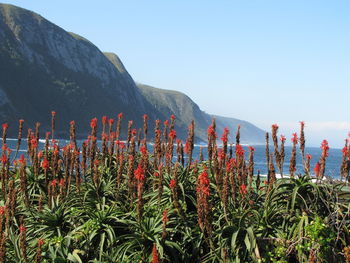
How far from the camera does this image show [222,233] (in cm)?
628

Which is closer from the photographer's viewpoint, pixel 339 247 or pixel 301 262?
pixel 301 262

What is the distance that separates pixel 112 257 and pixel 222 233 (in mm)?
1604

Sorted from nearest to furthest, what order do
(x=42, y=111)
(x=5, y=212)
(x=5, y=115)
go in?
(x=5, y=212) < (x=5, y=115) < (x=42, y=111)

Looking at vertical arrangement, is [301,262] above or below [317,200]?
below

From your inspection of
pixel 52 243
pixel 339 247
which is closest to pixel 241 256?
pixel 339 247

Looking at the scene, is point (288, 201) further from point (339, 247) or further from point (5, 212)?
point (5, 212)

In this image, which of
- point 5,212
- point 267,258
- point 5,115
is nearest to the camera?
point 5,212

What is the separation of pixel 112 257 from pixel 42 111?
616 feet

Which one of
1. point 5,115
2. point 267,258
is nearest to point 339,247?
point 267,258

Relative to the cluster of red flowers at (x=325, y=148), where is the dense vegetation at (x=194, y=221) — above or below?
below

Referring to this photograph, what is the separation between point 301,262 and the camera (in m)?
5.80

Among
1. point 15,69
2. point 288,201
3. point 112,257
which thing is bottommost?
point 112,257

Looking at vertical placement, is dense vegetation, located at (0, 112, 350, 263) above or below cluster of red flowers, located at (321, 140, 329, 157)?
below

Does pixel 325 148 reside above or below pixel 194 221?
above
